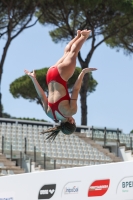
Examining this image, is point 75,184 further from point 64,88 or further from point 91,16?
point 91,16

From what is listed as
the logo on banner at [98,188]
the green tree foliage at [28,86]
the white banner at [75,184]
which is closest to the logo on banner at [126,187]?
the white banner at [75,184]

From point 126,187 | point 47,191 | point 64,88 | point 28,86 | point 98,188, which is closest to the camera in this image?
point 64,88

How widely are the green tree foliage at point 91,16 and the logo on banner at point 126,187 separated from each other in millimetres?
20531

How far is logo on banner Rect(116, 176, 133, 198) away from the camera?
7656 mm

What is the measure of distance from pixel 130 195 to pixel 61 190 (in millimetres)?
1237

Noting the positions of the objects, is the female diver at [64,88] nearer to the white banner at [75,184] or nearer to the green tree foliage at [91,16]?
the white banner at [75,184]

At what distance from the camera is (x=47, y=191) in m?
8.73

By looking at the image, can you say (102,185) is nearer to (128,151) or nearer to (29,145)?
(29,145)

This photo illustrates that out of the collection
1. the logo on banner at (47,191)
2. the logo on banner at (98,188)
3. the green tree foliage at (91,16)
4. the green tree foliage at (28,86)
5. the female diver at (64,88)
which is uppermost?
the green tree foliage at (91,16)

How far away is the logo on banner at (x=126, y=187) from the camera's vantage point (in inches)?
301

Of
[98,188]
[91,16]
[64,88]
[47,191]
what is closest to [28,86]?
[91,16]

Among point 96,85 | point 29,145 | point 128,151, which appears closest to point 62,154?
point 29,145

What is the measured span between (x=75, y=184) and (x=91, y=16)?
22.0 meters

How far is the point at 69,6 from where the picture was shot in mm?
29672
